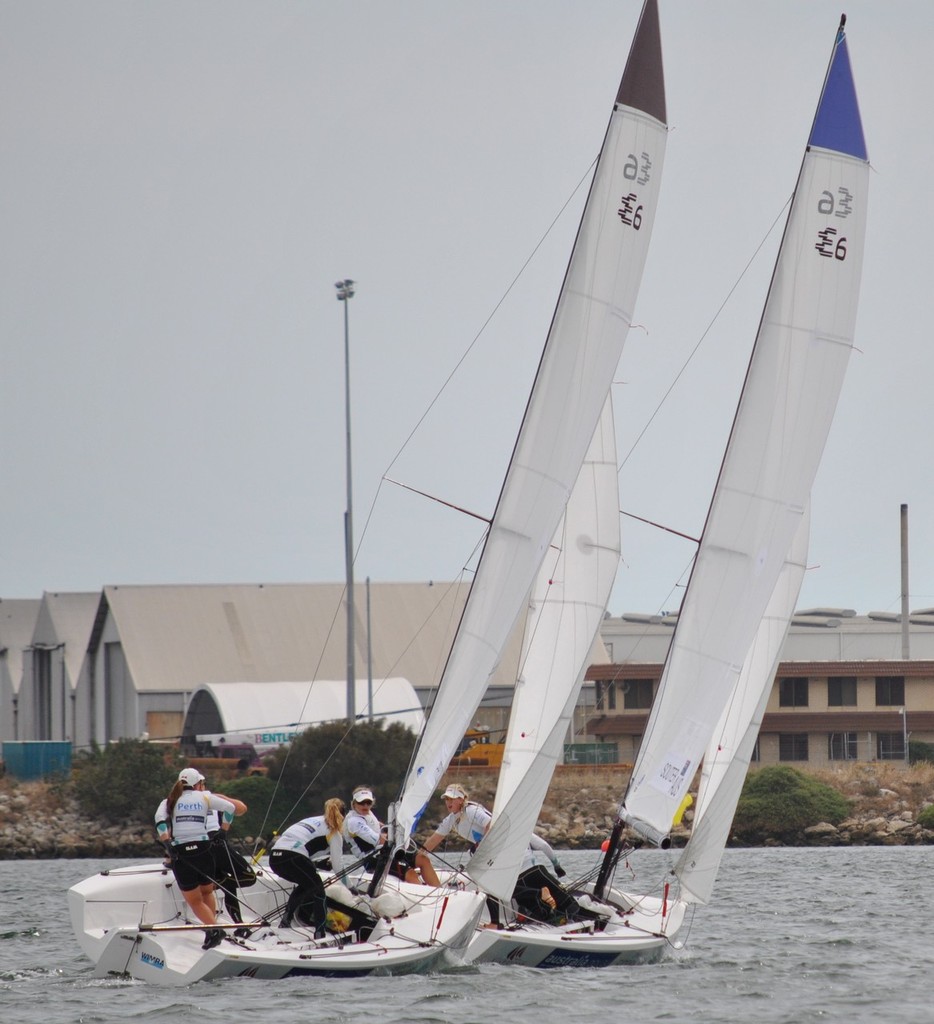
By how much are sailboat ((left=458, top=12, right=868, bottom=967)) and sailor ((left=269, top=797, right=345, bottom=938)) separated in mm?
2366

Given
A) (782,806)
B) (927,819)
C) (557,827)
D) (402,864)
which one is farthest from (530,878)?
(927,819)

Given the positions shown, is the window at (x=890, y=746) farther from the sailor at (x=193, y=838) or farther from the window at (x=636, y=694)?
the sailor at (x=193, y=838)

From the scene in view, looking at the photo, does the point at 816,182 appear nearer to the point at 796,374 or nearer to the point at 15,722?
the point at 796,374

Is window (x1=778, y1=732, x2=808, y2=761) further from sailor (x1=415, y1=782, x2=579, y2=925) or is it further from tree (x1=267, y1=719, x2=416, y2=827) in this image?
sailor (x1=415, y1=782, x2=579, y2=925)

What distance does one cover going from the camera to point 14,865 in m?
44.7

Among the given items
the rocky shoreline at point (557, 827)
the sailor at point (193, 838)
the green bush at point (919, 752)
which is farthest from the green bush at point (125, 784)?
the sailor at point (193, 838)

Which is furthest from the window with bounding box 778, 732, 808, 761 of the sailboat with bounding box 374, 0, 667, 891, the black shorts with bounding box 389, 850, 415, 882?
the black shorts with bounding box 389, 850, 415, 882

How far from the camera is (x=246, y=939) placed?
18.7m

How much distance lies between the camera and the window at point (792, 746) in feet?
213

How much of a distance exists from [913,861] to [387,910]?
2467 centimetres

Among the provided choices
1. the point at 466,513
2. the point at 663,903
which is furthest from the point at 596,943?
the point at 466,513

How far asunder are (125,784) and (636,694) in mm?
21292

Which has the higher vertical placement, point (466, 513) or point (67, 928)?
point (466, 513)

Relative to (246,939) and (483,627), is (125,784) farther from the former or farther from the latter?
(246,939)
